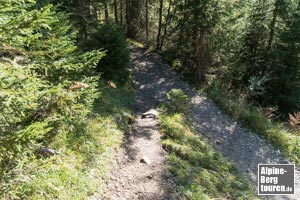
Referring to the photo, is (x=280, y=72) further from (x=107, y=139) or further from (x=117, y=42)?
(x=107, y=139)

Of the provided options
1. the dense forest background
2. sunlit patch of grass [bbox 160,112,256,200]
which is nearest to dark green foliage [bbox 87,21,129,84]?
the dense forest background

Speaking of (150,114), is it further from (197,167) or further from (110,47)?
(110,47)

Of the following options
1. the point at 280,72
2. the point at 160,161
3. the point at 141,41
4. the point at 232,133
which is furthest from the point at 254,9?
the point at 160,161

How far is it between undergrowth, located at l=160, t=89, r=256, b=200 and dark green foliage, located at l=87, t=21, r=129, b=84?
10.3 feet

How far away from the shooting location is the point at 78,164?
6.12 metres

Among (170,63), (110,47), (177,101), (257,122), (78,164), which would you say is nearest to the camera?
(78,164)

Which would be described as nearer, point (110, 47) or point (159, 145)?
point (159, 145)

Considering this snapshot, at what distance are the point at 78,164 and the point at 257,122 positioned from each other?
8.38 m

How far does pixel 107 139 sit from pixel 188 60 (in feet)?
34.9

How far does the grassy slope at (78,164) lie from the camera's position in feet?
15.2

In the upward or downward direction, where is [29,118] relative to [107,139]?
upward

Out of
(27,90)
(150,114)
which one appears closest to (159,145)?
(150,114)

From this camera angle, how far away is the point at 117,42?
11.5m
